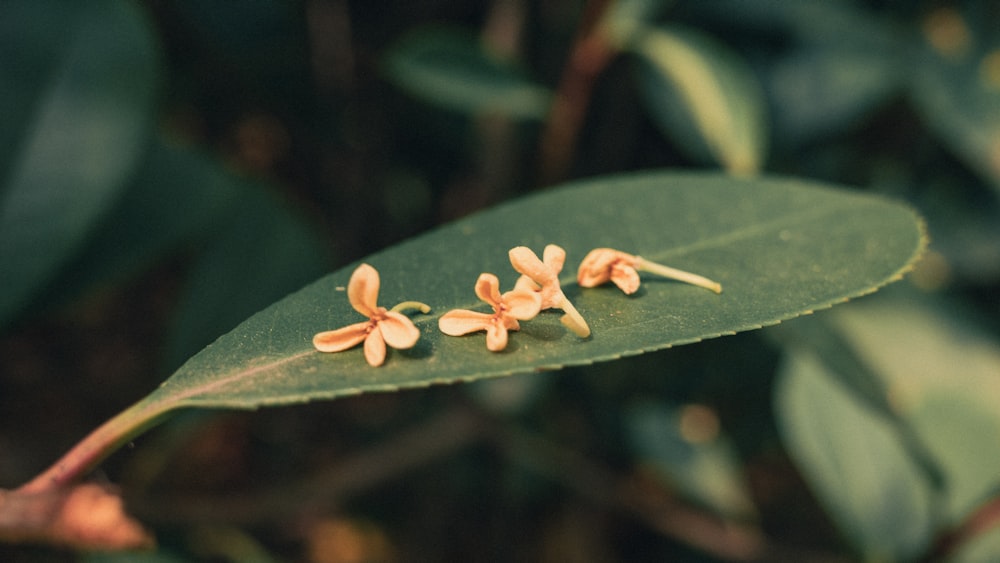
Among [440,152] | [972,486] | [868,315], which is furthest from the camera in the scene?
[440,152]

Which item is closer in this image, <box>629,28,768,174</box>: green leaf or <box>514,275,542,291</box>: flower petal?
<box>514,275,542,291</box>: flower petal

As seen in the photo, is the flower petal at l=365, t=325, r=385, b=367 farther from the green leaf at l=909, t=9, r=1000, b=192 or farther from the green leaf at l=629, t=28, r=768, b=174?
the green leaf at l=909, t=9, r=1000, b=192

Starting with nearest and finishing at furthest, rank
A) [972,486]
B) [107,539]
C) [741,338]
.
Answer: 1. [107,539]
2. [972,486]
3. [741,338]

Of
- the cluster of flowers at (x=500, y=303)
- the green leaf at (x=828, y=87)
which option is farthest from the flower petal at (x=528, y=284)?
the green leaf at (x=828, y=87)

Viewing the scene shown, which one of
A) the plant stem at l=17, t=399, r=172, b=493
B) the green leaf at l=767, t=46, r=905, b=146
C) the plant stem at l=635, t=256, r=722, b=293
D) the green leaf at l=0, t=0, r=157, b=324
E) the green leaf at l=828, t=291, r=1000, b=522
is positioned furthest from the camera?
the green leaf at l=767, t=46, r=905, b=146

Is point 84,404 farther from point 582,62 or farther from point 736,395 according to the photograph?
point 736,395

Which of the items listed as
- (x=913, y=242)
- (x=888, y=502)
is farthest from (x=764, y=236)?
(x=888, y=502)

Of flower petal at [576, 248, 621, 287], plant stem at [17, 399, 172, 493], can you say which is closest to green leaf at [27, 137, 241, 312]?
plant stem at [17, 399, 172, 493]

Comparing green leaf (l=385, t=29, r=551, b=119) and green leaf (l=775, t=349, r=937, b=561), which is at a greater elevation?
green leaf (l=385, t=29, r=551, b=119)

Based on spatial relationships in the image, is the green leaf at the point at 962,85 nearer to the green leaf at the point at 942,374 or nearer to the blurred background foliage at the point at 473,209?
the blurred background foliage at the point at 473,209
